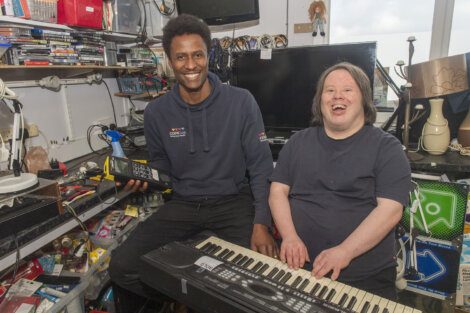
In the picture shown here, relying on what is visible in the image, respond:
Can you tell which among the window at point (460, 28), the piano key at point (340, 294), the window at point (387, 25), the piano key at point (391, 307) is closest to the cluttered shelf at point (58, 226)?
the piano key at point (340, 294)

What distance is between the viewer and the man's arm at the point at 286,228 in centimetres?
110

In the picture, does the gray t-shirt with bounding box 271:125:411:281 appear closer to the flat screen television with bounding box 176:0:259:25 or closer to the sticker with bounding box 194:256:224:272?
the sticker with bounding box 194:256:224:272

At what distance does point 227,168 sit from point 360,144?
25.6 inches

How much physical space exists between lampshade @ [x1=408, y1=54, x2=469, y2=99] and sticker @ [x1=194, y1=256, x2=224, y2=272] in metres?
1.48

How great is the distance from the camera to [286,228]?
1268 millimetres

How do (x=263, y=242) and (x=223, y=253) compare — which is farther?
(x=263, y=242)

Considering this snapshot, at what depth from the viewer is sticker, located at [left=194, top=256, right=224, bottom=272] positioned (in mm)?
974

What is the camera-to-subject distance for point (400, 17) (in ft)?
7.45

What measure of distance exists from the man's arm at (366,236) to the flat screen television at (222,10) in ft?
5.50

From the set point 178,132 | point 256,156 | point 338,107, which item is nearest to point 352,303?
point 338,107

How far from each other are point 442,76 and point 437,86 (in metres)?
0.05

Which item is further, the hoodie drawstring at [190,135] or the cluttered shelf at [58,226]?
the hoodie drawstring at [190,135]

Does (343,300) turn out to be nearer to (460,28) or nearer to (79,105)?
(79,105)

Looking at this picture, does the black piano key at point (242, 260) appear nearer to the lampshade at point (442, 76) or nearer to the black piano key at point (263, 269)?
the black piano key at point (263, 269)
